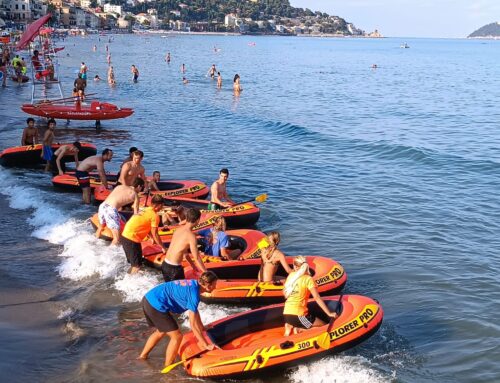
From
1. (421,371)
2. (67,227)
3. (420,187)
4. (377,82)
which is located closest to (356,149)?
(420,187)

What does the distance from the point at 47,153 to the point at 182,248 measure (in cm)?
1164

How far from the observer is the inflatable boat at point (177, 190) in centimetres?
1628

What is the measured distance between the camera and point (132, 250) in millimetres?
11148

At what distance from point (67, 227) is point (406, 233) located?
8.60 metres

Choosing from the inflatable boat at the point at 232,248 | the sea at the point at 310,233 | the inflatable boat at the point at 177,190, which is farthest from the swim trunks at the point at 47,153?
the inflatable boat at the point at 232,248

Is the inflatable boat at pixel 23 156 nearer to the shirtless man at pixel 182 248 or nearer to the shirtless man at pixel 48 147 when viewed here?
the shirtless man at pixel 48 147

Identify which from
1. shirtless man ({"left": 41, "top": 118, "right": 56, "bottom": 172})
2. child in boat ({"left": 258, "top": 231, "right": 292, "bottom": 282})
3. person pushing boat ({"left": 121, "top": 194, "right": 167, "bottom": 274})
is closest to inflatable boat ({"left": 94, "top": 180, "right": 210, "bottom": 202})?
shirtless man ({"left": 41, "top": 118, "right": 56, "bottom": 172})

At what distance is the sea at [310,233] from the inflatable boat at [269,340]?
0.34 m

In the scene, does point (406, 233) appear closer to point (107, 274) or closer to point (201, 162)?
point (107, 274)

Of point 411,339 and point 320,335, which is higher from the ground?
point 320,335

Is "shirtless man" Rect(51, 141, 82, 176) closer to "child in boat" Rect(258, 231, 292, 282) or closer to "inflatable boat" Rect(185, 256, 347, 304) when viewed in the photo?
"inflatable boat" Rect(185, 256, 347, 304)

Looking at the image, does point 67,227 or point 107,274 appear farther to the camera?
point 67,227

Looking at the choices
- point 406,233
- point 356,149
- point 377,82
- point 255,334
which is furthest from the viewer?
point 377,82

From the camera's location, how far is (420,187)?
820 inches
